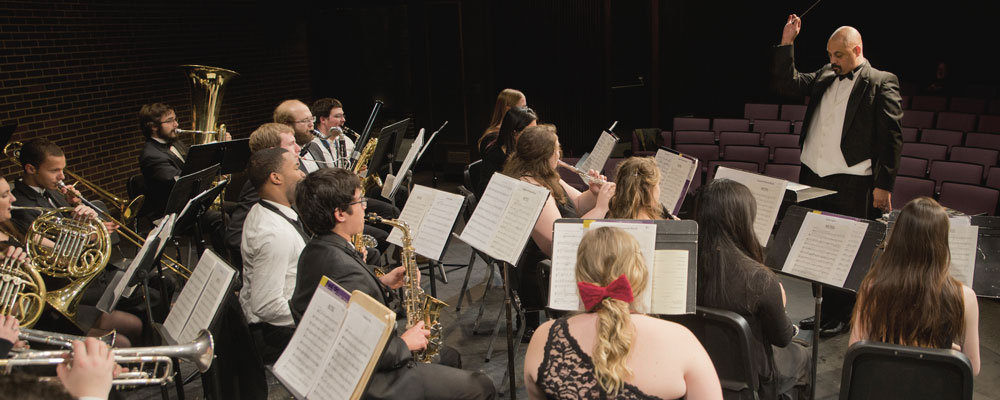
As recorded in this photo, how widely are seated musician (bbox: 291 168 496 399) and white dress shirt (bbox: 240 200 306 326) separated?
0.44 m

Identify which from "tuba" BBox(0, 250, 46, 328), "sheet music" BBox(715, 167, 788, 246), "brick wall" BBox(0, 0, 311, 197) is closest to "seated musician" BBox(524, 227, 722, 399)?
"sheet music" BBox(715, 167, 788, 246)

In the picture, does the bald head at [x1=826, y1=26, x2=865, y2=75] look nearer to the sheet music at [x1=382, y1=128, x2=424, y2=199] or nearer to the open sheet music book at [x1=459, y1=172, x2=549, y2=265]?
the open sheet music book at [x1=459, y1=172, x2=549, y2=265]

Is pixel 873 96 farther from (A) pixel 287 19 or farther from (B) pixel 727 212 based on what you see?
(A) pixel 287 19

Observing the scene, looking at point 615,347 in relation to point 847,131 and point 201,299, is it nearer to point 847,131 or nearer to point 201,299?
point 201,299

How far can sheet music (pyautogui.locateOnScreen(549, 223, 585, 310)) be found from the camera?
2605 millimetres

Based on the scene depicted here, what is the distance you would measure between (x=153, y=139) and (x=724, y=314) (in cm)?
476

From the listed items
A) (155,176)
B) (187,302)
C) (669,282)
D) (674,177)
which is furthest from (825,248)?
(155,176)

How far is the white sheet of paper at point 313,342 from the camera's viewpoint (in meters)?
2.19

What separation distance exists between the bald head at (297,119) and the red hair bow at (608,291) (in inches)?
147

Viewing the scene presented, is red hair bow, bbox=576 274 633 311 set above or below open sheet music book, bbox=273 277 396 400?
above

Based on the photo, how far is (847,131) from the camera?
4297 millimetres

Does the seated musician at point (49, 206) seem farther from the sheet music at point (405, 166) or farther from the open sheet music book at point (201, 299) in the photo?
the sheet music at point (405, 166)

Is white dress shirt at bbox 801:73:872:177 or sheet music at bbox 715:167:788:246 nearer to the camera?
sheet music at bbox 715:167:788:246

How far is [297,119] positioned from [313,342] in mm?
3292
